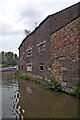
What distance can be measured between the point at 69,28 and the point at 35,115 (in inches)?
240

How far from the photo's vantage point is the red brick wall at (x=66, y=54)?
570 cm

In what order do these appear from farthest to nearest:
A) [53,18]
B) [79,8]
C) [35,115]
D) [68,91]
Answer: [53,18] → [79,8] → [68,91] → [35,115]

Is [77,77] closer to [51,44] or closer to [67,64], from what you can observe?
[67,64]

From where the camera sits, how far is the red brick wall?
18.7 ft

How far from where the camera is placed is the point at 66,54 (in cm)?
643

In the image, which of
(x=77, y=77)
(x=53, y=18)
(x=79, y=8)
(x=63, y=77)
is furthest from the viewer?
(x=53, y=18)

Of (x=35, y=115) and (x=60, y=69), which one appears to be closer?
(x=35, y=115)

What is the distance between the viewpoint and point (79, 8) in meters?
8.44

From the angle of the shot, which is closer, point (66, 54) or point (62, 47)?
point (66, 54)

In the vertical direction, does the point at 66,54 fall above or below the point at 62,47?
below

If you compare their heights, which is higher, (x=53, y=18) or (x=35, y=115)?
(x=53, y=18)

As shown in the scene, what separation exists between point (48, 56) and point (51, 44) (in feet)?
4.38

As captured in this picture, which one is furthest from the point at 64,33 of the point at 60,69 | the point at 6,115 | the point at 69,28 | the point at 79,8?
the point at 6,115

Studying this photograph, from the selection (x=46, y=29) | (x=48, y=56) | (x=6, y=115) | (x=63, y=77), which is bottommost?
(x=6, y=115)
